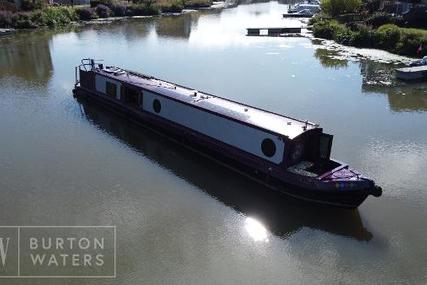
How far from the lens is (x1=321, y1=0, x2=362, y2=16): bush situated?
62.6 meters

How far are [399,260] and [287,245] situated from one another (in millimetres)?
3513

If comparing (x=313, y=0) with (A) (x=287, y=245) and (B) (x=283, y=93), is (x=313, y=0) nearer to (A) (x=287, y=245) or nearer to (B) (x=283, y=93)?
(B) (x=283, y=93)

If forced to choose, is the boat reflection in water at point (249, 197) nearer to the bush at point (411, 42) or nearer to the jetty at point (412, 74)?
the jetty at point (412, 74)

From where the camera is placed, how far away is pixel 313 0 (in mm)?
101688

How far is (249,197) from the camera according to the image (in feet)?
55.6

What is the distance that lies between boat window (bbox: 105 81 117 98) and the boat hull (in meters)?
2.08

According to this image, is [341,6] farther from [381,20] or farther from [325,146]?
[325,146]

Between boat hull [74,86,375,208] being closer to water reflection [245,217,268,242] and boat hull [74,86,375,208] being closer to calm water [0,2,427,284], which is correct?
calm water [0,2,427,284]

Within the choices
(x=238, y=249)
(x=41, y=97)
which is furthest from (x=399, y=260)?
(x=41, y=97)

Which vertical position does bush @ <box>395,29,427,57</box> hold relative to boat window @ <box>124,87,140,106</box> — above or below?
above

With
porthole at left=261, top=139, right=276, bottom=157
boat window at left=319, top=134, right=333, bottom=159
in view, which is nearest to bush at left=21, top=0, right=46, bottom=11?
porthole at left=261, top=139, right=276, bottom=157

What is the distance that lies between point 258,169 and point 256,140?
3.87 ft

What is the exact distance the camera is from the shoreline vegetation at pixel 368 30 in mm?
43438

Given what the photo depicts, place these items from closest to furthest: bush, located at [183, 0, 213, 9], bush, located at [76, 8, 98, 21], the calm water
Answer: the calm water → bush, located at [76, 8, 98, 21] → bush, located at [183, 0, 213, 9]
